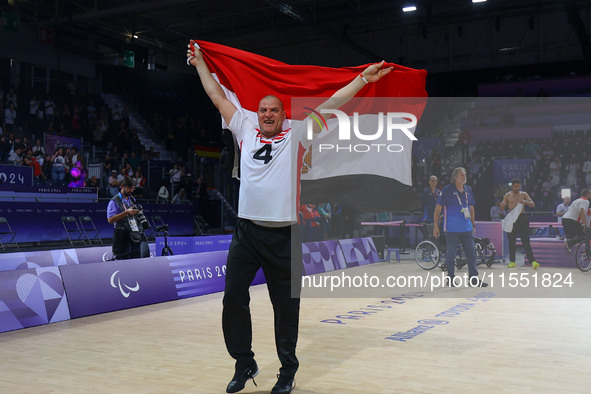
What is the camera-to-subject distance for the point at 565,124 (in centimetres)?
2259

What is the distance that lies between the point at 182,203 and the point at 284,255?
51.7ft

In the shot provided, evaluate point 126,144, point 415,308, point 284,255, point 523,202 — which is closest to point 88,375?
point 284,255

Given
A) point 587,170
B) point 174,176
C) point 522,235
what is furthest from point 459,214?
point 174,176

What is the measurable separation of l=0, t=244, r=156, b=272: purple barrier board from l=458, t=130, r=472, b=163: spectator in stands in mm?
14885

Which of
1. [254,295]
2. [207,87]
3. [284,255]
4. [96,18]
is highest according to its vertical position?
[96,18]

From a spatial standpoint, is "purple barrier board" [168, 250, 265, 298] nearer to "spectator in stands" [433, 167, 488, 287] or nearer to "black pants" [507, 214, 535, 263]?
"spectator in stands" [433, 167, 488, 287]

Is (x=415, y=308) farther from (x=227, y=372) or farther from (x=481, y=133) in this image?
(x=481, y=133)

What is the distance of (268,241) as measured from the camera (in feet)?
12.5

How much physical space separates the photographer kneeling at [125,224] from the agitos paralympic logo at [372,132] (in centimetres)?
267

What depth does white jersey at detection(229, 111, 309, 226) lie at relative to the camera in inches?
149

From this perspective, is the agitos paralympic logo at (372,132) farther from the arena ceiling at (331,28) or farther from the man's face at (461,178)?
the arena ceiling at (331,28)

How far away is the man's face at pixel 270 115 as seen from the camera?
152 inches

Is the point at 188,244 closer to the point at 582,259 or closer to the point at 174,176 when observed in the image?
the point at 582,259

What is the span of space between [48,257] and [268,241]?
20.4 feet
